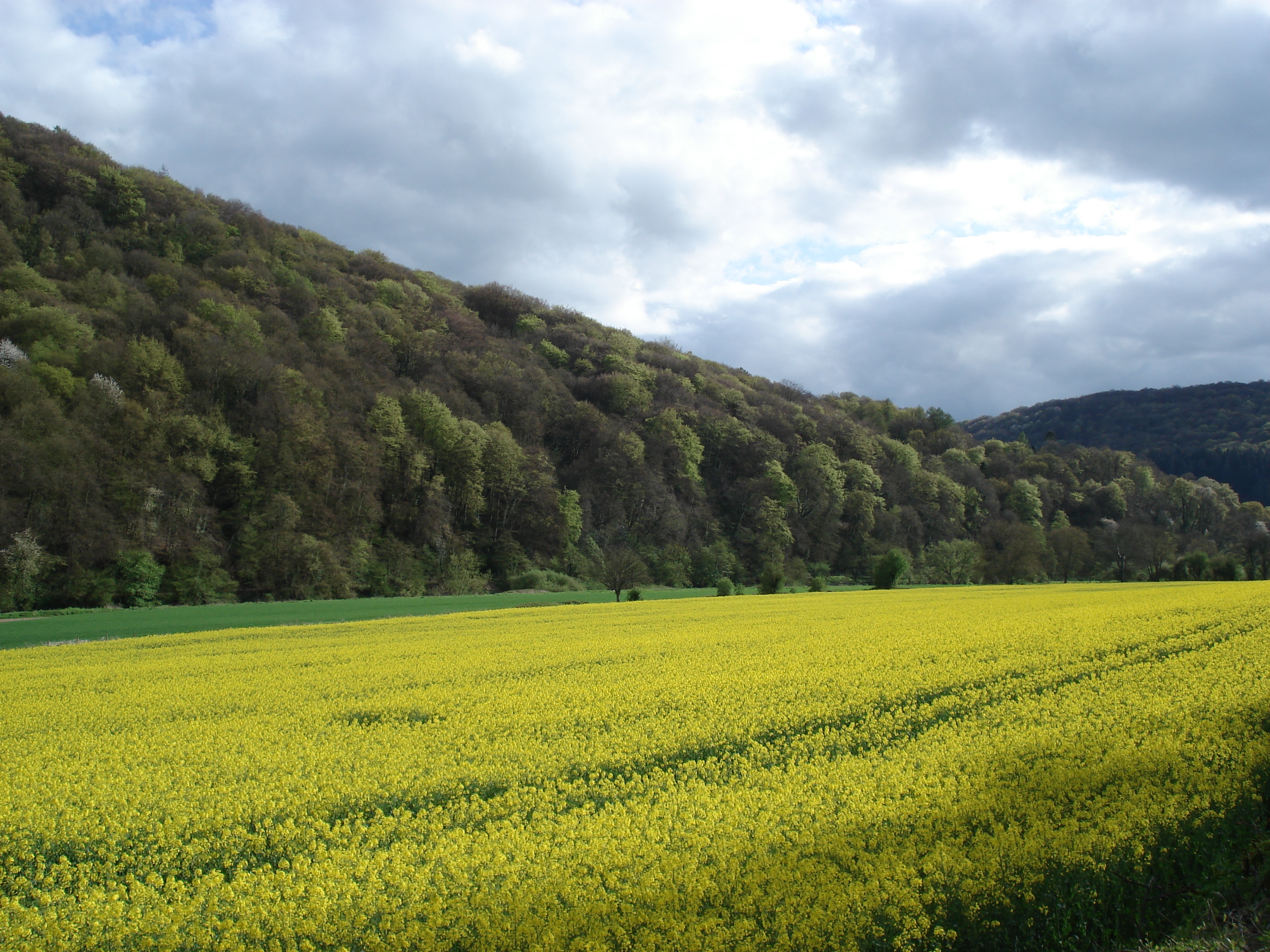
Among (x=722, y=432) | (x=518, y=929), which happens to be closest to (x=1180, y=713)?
(x=518, y=929)

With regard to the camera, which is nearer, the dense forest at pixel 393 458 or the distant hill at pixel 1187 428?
the dense forest at pixel 393 458

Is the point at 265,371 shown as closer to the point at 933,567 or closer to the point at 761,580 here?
the point at 761,580

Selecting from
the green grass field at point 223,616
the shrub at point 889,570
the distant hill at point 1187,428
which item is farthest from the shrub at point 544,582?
the distant hill at point 1187,428

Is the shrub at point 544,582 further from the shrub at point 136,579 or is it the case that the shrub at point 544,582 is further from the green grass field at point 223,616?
the shrub at point 136,579

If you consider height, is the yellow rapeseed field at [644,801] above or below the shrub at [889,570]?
above

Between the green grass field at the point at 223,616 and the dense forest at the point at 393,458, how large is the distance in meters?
7.36

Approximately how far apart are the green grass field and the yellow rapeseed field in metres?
14.1

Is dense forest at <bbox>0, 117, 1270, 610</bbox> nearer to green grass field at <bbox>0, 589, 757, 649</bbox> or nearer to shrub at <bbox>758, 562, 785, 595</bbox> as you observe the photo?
shrub at <bbox>758, 562, 785, 595</bbox>

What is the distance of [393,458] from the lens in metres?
64.2

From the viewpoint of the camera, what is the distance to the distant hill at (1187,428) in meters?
139

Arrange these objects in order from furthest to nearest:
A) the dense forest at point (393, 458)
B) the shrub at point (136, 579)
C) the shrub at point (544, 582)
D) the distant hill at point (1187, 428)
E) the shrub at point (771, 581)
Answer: the distant hill at point (1187, 428) → the shrub at point (544, 582) → the shrub at point (771, 581) → the dense forest at point (393, 458) → the shrub at point (136, 579)

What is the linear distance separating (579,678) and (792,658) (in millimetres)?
4651

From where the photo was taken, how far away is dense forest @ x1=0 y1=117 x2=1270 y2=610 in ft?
157

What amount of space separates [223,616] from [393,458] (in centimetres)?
3149
